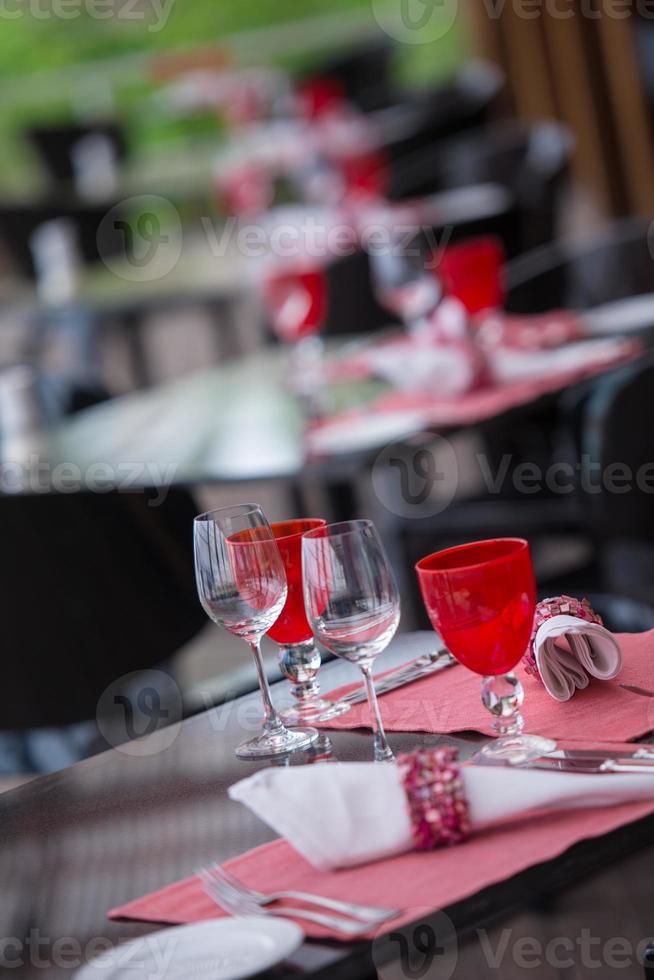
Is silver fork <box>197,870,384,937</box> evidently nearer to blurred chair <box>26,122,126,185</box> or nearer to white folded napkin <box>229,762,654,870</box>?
white folded napkin <box>229,762,654,870</box>

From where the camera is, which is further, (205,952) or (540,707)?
(540,707)

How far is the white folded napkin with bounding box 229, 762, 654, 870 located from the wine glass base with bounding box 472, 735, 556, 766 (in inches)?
1.3

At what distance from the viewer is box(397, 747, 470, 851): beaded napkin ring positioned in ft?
2.54

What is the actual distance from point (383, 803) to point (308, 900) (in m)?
0.08

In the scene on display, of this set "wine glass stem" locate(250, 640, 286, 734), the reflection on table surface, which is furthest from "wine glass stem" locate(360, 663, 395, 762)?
the reflection on table surface

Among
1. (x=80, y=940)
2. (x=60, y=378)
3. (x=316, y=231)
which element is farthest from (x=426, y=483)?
(x=80, y=940)

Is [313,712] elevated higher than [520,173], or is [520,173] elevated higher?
[520,173]

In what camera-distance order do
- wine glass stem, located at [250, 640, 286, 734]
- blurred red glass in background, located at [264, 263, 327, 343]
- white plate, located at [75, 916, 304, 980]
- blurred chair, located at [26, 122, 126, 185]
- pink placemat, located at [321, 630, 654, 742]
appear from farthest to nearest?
blurred chair, located at [26, 122, 126, 185] → blurred red glass in background, located at [264, 263, 327, 343] → wine glass stem, located at [250, 640, 286, 734] → pink placemat, located at [321, 630, 654, 742] → white plate, located at [75, 916, 304, 980]

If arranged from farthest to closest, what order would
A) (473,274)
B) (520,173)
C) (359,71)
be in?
(359,71) → (520,173) → (473,274)

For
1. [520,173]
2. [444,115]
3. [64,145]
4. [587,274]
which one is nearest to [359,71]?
[64,145]

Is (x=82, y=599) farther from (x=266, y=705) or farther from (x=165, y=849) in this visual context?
(x=165, y=849)

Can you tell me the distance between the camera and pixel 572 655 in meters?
0.96

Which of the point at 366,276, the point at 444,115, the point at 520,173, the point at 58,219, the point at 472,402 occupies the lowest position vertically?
the point at 472,402

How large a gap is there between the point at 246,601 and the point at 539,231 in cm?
325
